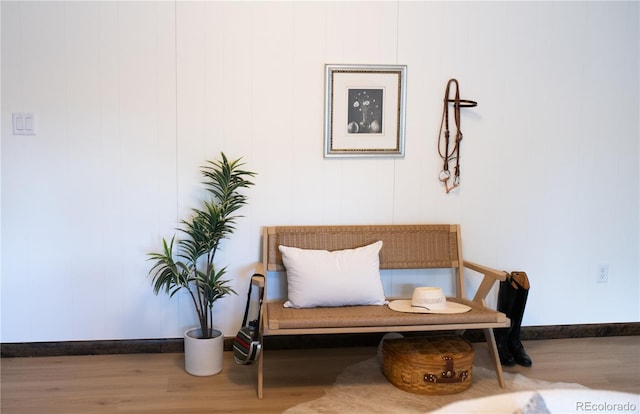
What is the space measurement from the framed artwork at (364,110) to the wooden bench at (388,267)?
453 mm

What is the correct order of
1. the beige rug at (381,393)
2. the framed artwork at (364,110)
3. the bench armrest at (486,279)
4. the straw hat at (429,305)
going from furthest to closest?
the framed artwork at (364,110) → the bench armrest at (486,279) → the straw hat at (429,305) → the beige rug at (381,393)

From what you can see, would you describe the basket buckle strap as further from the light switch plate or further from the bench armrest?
the light switch plate

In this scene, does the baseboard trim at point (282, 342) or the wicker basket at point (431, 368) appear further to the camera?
the baseboard trim at point (282, 342)

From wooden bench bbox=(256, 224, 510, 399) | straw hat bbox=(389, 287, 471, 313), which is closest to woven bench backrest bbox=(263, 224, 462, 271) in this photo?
wooden bench bbox=(256, 224, 510, 399)

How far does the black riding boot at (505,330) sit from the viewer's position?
2680mm

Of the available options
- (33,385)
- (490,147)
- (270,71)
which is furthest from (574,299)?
(33,385)

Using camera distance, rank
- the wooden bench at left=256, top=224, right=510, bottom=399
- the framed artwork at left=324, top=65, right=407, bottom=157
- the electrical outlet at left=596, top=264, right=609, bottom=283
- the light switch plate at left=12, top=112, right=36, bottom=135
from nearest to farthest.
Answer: the wooden bench at left=256, top=224, right=510, bottom=399 → the light switch plate at left=12, top=112, right=36, bottom=135 → the framed artwork at left=324, top=65, right=407, bottom=157 → the electrical outlet at left=596, top=264, right=609, bottom=283

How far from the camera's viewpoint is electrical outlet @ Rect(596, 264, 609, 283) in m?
3.12

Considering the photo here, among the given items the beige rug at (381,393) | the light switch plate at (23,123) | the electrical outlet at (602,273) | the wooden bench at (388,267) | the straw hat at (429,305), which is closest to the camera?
the beige rug at (381,393)

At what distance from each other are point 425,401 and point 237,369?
95 centimetres

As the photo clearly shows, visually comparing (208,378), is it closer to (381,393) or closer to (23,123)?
(381,393)

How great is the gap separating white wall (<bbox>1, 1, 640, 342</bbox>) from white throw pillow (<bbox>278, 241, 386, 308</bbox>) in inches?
12.9

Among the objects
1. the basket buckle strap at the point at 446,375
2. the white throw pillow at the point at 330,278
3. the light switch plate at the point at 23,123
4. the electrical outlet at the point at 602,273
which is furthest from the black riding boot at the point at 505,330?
the light switch plate at the point at 23,123

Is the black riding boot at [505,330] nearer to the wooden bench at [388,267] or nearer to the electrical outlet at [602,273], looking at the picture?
the wooden bench at [388,267]
